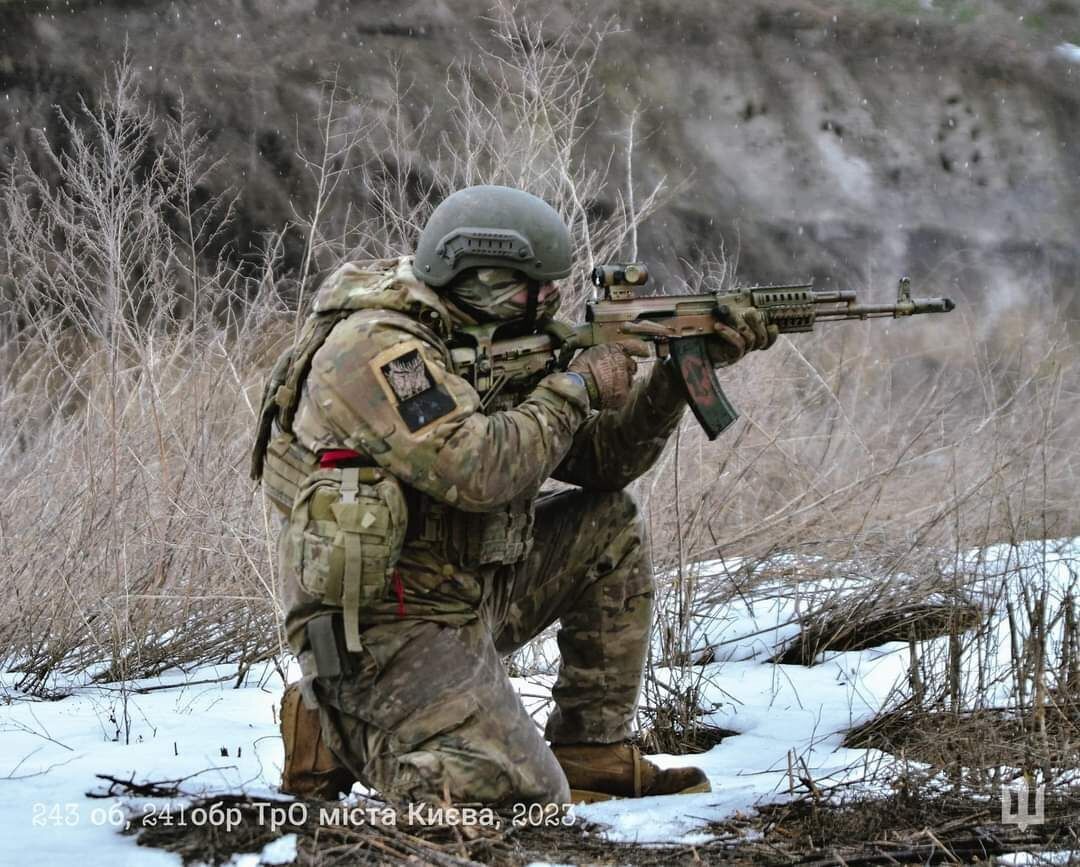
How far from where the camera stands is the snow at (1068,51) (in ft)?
45.2

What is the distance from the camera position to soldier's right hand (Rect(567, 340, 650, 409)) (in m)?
2.95

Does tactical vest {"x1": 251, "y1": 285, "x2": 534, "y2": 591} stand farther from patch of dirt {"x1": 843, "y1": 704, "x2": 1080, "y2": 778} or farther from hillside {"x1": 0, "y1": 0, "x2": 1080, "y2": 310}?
hillside {"x1": 0, "y1": 0, "x2": 1080, "y2": 310}

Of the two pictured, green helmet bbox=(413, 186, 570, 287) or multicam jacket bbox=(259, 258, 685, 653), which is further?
green helmet bbox=(413, 186, 570, 287)

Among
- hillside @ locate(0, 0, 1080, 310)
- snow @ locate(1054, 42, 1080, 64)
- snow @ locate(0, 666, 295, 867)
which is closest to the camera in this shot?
snow @ locate(0, 666, 295, 867)

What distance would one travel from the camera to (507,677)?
295 cm

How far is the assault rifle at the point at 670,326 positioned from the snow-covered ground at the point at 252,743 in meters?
0.77

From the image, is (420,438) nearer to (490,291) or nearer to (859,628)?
(490,291)

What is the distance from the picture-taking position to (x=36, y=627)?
13.1ft

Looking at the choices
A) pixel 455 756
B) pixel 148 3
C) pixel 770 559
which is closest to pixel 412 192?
pixel 148 3

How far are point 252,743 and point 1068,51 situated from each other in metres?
13.0

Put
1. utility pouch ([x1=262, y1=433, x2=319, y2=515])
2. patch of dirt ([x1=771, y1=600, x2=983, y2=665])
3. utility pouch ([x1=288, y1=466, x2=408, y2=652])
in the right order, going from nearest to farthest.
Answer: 1. utility pouch ([x1=288, y1=466, x2=408, y2=652])
2. utility pouch ([x1=262, y1=433, x2=319, y2=515])
3. patch of dirt ([x1=771, y1=600, x2=983, y2=665])

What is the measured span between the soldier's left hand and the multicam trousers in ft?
1.38

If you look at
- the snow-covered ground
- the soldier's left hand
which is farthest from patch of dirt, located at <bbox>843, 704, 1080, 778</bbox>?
the soldier's left hand

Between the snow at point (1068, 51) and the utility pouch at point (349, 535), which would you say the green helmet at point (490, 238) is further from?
the snow at point (1068, 51)
